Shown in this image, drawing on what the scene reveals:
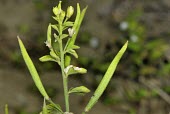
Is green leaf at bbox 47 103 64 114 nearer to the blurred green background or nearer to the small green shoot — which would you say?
the small green shoot

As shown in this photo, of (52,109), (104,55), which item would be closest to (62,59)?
(52,109)

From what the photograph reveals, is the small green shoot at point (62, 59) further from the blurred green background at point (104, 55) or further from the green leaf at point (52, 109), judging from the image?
the blurred green background at point (104, 55)

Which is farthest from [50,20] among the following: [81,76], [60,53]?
[60,53]

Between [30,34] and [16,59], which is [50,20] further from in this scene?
[16,59]

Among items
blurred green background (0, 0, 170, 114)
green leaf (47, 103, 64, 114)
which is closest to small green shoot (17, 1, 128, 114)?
green leaf (47, 103, 64, 114)

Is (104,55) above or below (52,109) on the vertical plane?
above

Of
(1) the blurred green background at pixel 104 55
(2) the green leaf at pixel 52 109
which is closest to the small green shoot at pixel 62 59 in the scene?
(2) the green leaf at pixel 52 109

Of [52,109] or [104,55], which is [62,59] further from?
[104,55]

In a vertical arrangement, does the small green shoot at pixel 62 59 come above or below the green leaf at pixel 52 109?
above
